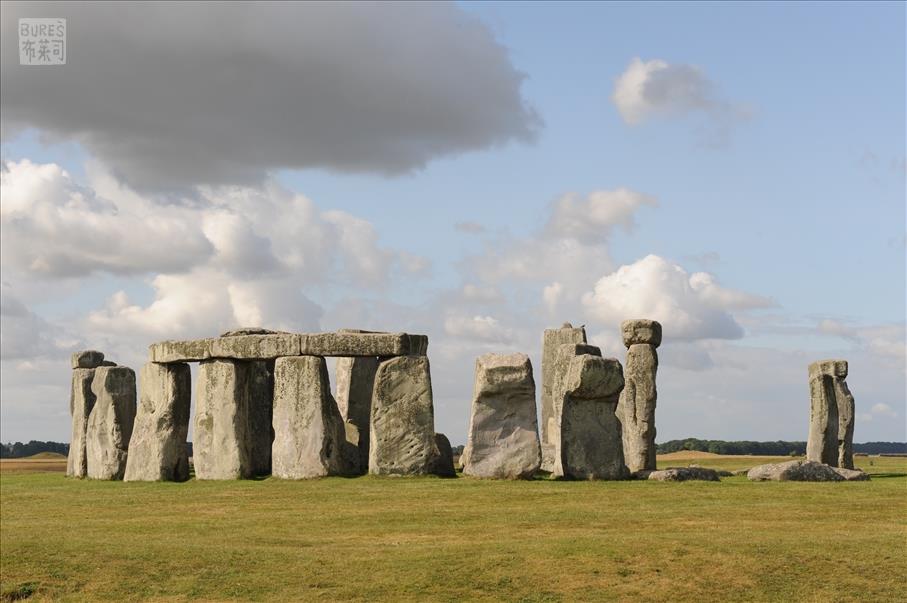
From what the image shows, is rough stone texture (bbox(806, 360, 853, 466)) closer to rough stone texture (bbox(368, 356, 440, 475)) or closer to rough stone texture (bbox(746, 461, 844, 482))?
rough stone texture (bbox(746, 461, 844, 482))

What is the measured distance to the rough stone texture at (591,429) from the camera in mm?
23844

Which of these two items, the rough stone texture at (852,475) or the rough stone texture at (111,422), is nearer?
the rough stone texture at (852,475)

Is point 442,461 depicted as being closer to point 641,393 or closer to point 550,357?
point 641,393

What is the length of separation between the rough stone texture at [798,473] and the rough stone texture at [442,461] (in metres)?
6.02

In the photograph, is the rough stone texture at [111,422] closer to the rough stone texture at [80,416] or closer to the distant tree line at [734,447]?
the rough stone texture at [80,416]

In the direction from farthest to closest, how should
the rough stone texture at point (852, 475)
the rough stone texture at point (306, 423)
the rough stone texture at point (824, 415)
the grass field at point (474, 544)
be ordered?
the rough stone texture at point (824, 415) < the rough stone texture at point (306, 423) < the rough stone texture at point (852, 475) < the grass field at point (474, 544)

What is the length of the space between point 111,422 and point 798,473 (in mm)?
15240

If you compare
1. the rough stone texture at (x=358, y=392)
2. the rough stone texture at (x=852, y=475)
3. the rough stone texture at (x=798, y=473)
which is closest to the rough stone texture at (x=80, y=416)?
the rough stone texture at (x=358, y=392)

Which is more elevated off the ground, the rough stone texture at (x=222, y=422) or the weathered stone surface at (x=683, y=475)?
the rough stone texture at (x=222, y=422)

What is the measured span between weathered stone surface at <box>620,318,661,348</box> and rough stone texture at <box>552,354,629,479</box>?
3.88m

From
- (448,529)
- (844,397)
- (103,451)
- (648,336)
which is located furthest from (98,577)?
(844,397)

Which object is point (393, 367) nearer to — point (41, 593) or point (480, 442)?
point (480, 442)

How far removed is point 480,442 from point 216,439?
20.5ft

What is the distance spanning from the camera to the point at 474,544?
16906 mm
